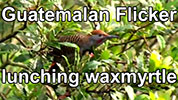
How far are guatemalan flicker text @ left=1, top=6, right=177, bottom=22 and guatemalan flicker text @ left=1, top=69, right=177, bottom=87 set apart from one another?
9.0 inches

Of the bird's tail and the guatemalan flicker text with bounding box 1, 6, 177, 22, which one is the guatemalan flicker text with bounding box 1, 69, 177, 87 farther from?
the guatemalan flicker text with bounding box 1, 6, 177, 22

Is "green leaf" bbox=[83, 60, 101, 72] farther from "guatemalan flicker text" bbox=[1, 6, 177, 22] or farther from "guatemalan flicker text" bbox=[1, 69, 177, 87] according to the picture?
"guatemalan flicker text" bbox=[1, 6, 177, 22]

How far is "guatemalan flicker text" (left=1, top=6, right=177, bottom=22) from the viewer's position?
6.86 feet

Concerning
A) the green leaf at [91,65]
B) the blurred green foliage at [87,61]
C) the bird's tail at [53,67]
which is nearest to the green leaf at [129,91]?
the blurred green foliage at [87,61]

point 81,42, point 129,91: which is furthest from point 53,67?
point 129,91

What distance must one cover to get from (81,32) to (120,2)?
760 mm

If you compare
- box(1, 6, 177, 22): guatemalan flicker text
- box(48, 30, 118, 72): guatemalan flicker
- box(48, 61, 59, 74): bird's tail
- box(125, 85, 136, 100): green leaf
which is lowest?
box(125, 85, 136, 100): green leaf

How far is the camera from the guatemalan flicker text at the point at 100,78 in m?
1.97

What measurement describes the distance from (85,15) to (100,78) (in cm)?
41

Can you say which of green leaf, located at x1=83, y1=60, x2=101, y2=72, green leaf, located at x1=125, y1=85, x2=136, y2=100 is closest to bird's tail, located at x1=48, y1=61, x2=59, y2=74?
green leaf, located at x1=83, y1=60, x2=101, y2=72

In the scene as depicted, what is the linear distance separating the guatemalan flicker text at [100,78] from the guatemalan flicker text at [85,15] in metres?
0.23

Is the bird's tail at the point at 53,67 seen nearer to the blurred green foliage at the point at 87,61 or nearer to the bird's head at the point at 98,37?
the blurred green foliage at the point at 87,61

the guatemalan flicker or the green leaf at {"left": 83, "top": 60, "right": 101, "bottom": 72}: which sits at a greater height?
the guatemalan flicker

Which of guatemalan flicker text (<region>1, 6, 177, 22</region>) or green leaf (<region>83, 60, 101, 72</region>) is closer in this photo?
green leaf (<region>83, 60, 101, 72</region>)
